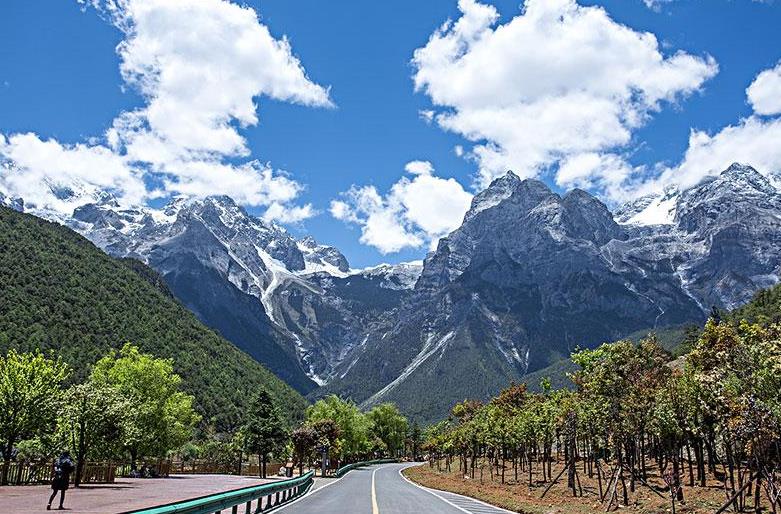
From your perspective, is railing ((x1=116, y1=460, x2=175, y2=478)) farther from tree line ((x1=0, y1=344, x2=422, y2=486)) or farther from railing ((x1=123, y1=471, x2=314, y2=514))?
railing ((x1=123, y1=471, x2=314, y2=514))

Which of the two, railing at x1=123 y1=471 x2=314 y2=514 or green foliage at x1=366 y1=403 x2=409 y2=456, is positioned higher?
railing at x1=123 y1=471 x2=314 y2=514

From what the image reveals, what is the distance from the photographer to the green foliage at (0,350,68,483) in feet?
128

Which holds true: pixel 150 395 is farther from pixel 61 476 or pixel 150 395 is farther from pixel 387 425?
pixel 387 425

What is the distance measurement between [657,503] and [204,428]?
424 ft

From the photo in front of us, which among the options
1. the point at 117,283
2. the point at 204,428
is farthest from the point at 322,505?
the point at 117,283

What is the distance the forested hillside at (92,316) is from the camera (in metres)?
120

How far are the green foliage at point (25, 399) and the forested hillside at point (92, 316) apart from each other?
2878 inches

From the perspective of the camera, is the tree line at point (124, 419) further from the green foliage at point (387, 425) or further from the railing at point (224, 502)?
the green foliage at point (387, 425)

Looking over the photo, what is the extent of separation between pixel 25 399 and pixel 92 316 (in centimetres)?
10669

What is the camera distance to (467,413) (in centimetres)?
10650

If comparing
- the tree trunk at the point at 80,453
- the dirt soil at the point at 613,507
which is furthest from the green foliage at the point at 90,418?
the dirt soil at the point at 613,507

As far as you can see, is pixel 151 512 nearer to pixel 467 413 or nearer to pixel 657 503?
pixel 657 503

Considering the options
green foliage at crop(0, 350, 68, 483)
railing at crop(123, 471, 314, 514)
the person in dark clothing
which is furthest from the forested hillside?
railing at crop(123, 471, 314, 514)

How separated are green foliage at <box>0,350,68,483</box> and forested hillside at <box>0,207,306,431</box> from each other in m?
73.1
